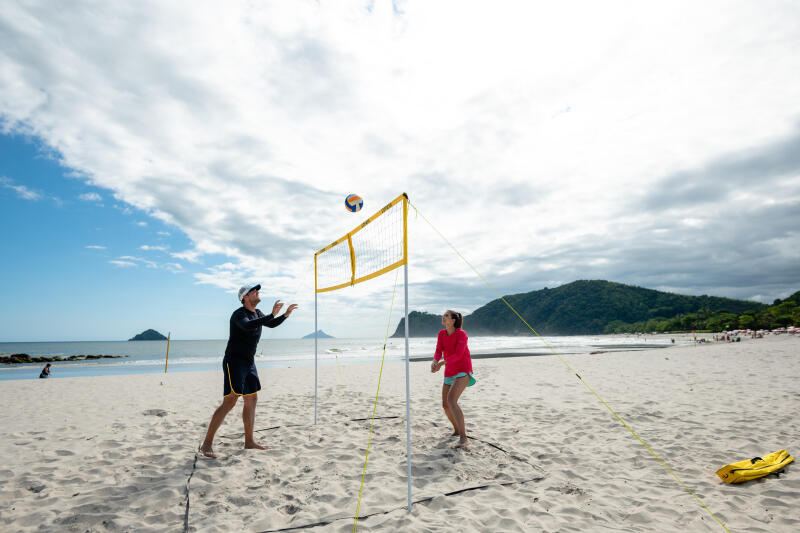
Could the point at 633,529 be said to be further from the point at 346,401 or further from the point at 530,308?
the point at 530,308

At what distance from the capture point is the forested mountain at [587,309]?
7075cm

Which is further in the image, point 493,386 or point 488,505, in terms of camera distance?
point 493,386

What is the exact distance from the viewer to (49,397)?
24.2 feet

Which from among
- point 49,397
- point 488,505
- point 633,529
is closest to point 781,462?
point 633,529

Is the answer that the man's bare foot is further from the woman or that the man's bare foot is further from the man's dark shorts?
the woman

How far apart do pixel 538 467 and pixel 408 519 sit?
4.93ft

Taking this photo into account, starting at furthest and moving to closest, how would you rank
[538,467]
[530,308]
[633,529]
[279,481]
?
[530,308] < [538,467] < [279,481] < [633,529]

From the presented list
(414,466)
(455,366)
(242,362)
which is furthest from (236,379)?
(455,366)

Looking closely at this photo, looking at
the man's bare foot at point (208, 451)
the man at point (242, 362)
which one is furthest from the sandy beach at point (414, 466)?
the man at point (242, 362)

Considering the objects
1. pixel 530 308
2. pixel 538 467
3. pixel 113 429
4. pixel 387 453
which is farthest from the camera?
pixel 530 308

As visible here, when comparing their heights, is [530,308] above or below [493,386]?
above

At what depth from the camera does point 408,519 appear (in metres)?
2.50

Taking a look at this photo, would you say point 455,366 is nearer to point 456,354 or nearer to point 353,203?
point 456,354

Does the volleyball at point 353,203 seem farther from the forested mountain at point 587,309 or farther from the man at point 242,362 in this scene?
the forested mountain at point 587,309
